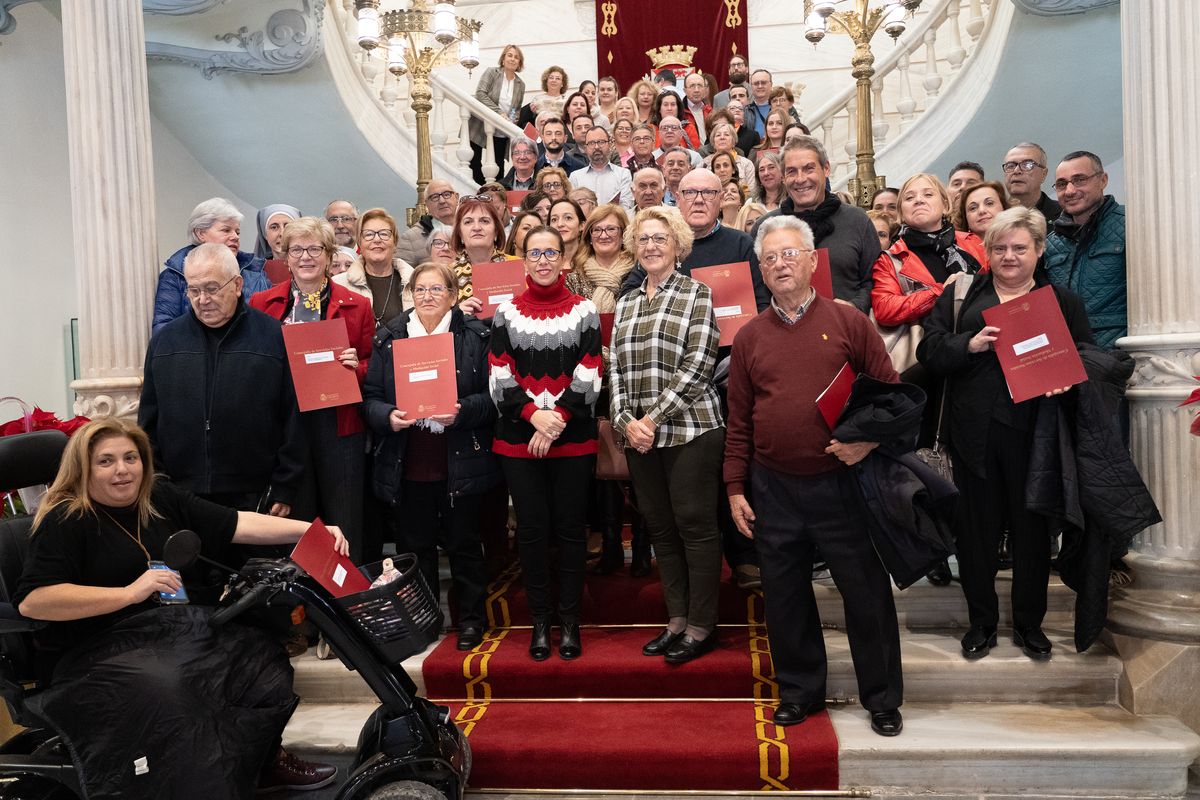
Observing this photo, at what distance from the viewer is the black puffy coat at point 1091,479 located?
3.37 metres

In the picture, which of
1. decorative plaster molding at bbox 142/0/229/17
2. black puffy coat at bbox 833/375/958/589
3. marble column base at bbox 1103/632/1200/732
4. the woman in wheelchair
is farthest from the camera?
decorative plaster molding at bbox 142/0/229/17

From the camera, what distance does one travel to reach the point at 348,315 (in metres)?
3.97

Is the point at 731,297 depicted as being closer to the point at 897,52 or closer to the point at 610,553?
the point at 610,553

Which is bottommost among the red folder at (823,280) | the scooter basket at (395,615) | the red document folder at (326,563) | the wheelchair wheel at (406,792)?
the wheelchair wheel at (406,792)

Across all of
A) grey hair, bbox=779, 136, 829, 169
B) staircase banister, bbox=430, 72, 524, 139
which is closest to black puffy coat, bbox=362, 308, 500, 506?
grey hair, bbox=779, 136, 829, 169

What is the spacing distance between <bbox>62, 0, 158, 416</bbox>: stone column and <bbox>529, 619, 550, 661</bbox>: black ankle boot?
78.5 inches

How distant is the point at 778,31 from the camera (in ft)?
44.3

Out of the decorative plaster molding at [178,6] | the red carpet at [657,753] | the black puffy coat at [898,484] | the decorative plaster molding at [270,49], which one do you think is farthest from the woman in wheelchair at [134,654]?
the decorative plaster molding at [270,49]

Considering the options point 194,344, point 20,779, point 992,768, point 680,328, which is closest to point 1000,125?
point 680,328

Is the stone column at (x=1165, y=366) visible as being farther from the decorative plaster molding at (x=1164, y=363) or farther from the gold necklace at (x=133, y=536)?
the gold necklace at (x=133, y=536)

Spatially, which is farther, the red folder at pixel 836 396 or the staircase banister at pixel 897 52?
the staircase banister at pixel 897 52

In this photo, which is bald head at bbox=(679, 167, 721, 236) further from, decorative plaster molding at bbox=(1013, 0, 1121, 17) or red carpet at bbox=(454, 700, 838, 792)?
decorative plaster molding at bbox=(1013, 0, 1121, 17)

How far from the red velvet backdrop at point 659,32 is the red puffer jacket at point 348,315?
10.8 m

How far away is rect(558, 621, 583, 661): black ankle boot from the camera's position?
3.79 metres
